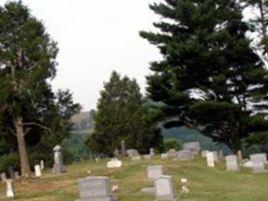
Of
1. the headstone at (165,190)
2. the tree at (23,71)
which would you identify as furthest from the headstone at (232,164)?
the tree at (23,71)

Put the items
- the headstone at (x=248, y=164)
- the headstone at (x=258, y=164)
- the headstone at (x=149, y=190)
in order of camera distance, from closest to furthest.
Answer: the headstone at (x=149, y=190) < the headstone at (x=258, y=164) < the headstone at (x=248, y=164)

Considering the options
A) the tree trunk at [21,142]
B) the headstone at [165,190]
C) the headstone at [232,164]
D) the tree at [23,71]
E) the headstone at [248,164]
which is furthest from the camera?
the tree trunk at [21,142]

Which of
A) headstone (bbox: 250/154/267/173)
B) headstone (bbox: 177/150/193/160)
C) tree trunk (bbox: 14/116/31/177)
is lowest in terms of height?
headstone (bbox: 250/154/267/173)

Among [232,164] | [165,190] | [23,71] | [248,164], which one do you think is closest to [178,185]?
[165,190]

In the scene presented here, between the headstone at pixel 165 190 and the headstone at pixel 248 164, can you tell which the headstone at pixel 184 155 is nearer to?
the headstone at pixel 248 164

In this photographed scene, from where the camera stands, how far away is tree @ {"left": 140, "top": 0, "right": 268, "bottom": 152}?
41750 mm

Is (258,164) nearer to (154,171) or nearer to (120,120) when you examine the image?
(154,171)

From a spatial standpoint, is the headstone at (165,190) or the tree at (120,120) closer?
the headstone at (165,190)

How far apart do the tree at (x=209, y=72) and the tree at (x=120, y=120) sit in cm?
1261

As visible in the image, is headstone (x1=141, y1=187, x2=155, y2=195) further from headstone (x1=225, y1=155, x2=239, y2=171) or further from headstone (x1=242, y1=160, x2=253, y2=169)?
headstone (x1=242, y1=160, x2=253, y2=169)

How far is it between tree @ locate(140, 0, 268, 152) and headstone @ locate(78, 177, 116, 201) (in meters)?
21.6

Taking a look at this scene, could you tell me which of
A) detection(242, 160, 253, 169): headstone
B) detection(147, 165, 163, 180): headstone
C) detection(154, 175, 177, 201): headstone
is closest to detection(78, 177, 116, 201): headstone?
detection(154, 175, 177, 201): headstone

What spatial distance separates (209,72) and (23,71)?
11.9 metres

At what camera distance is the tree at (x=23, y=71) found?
36.8 meters
